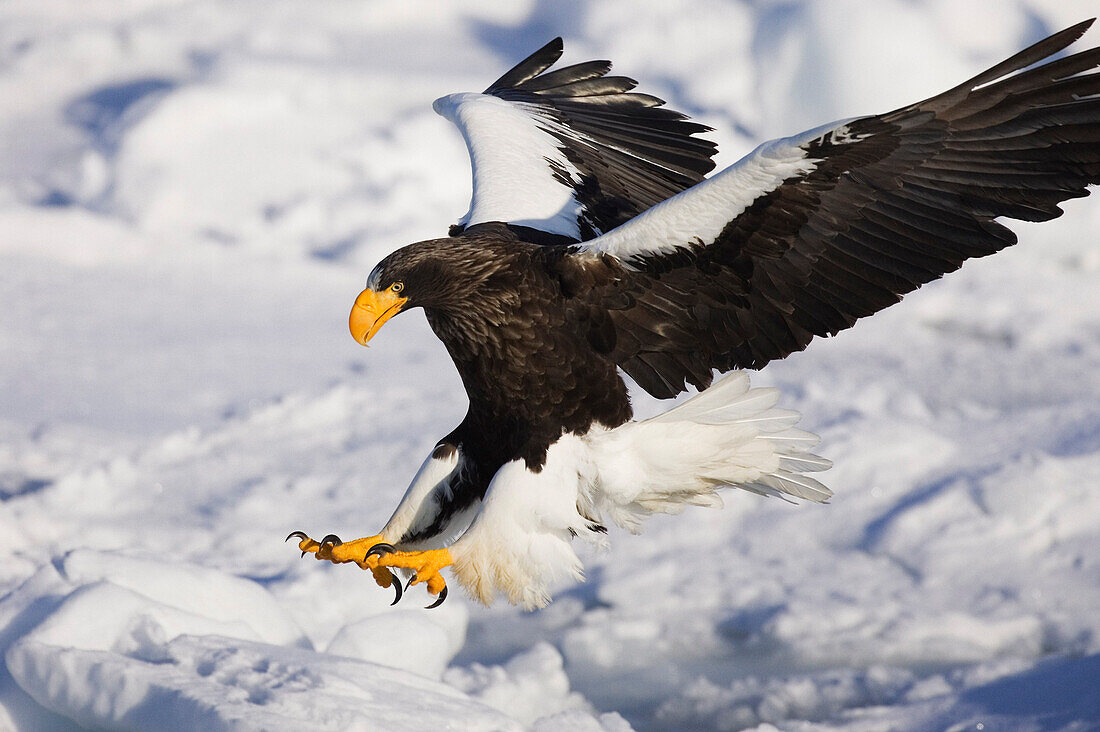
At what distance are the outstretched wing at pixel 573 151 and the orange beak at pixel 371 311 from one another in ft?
2.36

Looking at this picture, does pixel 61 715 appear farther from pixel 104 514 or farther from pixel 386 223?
pixel 386 223

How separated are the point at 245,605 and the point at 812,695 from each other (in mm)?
2359

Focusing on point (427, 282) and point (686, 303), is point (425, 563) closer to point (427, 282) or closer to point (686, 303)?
point (427, 282)

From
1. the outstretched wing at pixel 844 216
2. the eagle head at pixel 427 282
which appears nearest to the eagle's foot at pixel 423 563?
the eagle head at pixel 427 282

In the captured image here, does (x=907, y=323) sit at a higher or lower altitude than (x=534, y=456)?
higher

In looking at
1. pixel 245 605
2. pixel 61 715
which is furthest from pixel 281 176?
pixel 61 715

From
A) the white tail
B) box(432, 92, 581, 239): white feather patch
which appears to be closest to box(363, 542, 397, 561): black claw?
the white tail

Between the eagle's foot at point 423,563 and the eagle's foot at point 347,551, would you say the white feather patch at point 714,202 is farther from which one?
the eagle's foot at point 347,551

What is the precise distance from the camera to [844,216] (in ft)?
9.48

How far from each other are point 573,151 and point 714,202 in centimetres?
176

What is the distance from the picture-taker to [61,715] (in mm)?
4125

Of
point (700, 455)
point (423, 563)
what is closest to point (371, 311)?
point (423, 563)

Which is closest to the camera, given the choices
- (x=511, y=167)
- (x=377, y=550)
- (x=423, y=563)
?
(x=423, y=563)

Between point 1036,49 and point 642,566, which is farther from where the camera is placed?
point 642,566
